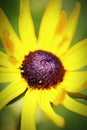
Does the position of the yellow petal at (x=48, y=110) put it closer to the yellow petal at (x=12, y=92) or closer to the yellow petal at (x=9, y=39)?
Answer: the yellow petal at (x=12, y=92)

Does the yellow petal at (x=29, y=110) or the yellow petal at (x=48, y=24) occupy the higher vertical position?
the yellow petal at (x=48, y=24)

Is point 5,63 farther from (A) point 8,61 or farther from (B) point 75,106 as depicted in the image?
(B) point 75,106

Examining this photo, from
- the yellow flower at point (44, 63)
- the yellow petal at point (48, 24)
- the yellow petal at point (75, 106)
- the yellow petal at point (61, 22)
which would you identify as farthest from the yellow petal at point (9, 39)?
the yellow petal at point (75, 106)

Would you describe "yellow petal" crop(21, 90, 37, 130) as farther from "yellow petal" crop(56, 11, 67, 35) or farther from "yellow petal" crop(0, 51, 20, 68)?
"yellow petal" crop(56, 11, 67, 35)

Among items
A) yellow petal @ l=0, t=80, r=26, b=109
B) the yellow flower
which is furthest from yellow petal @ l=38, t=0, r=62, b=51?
yellow petal @ l=0, t=80, r=26, b=109

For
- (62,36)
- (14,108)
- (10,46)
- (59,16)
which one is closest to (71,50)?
(62,36)

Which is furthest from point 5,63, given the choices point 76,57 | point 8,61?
point 76,57
